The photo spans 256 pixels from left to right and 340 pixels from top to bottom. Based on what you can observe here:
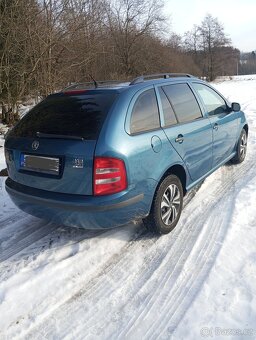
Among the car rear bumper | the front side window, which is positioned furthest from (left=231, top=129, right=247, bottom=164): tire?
the car rear bumper

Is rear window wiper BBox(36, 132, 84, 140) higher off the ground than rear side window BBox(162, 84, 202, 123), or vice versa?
rear side window BBox(162, 84, 202, 123)

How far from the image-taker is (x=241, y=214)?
13.7 ft

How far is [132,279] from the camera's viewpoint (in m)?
3.15

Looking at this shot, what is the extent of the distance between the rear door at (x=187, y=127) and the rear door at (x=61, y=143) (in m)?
0.76

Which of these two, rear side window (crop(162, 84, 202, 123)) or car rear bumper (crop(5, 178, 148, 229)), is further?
rear side window (crop(162, 84, 202, 123))

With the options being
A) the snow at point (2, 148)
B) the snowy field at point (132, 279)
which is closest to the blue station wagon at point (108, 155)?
the snowy field at point (132, 279)

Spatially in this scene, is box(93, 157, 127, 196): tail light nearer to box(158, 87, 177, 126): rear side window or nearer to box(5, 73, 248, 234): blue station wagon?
box(5, 73, 248, 234): blue station wagon

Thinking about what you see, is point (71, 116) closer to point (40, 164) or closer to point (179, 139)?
point (40, 164)

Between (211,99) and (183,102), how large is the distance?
99 cm

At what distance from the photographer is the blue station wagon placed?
10.3ft

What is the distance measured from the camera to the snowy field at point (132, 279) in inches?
102

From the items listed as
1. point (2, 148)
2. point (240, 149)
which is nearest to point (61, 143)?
point (240, 149)

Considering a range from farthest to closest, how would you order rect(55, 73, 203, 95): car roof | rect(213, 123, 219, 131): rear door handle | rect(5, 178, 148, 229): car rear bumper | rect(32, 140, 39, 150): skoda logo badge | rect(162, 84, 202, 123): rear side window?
rect(213, 123, 219, 131): rear door handle
rect(162, 84, 202, 123): rear side window
rect(55, 73, 203, 95): car roof
rect(32, 140, 39, 150): skoda logo badge
rect(5, 178, 148, 229): car rear bumper

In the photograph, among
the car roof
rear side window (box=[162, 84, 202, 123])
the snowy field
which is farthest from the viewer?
rear side window (box=[162, 84, 202, 123])
